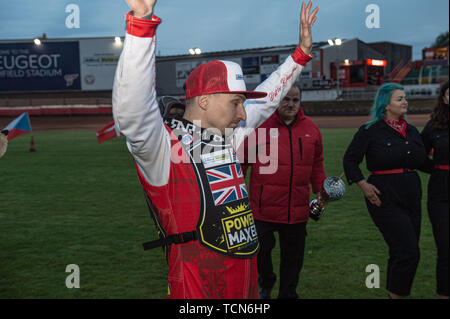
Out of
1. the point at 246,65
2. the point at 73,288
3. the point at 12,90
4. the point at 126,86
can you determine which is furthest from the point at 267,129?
the point at 12,90

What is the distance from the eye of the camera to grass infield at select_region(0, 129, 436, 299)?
5.07 m

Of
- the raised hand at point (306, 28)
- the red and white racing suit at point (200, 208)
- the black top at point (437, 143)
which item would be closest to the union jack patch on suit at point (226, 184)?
the red and white racing suit at point (200, 208)

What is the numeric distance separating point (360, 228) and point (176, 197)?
19.0 ft

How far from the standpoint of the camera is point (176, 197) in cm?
209

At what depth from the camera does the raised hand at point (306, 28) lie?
10.2ft

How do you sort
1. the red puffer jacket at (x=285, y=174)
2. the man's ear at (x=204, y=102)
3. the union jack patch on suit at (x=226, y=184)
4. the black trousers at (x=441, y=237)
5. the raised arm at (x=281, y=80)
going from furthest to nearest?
the red puffer jacket at (x=285, y=174), the black trousers at (x=441, y=237), the raised arm at (x=281, y=80), the man's ear at (x=204, y=102), the union jack patch on suit at (x=226, y=184)

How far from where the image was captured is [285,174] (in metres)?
4.58

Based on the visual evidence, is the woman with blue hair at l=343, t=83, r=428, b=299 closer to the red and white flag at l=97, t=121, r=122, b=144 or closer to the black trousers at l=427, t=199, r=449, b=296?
the black trousers at l=427, t=199, r=449, b=296

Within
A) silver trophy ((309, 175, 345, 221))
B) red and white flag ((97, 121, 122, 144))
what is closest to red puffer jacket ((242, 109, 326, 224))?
silver trophy ((309, 175, 345, 221))

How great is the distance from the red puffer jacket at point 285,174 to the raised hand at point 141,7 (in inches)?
116

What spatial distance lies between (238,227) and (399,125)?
9.57 feet

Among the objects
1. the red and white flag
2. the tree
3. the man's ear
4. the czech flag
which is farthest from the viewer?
the tree

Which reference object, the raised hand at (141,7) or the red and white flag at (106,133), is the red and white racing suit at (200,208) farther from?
the red and white flag at (106,133)

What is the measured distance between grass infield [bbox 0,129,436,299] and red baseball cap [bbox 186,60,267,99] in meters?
3.15
